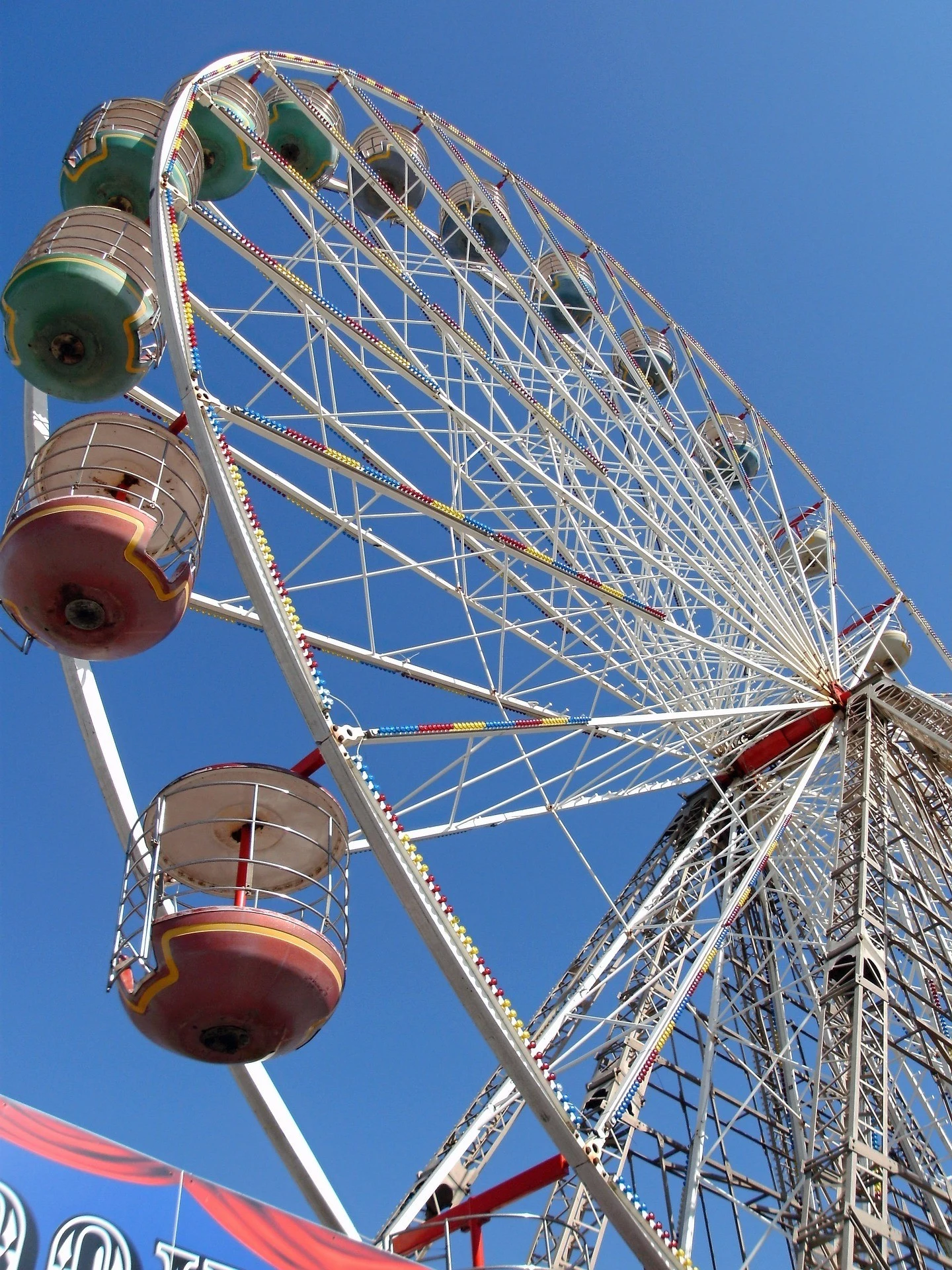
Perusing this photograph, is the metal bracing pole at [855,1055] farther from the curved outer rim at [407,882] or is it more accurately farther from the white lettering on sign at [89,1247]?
the white lettering on sign at [89,1247]

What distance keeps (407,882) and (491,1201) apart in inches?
84.6

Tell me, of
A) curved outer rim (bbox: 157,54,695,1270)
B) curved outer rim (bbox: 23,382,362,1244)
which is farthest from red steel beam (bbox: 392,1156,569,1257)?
curved outer rim (bbox: 23,382,362,1244)

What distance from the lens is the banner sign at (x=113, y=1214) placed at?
4.21 meters

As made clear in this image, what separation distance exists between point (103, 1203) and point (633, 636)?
401 inches

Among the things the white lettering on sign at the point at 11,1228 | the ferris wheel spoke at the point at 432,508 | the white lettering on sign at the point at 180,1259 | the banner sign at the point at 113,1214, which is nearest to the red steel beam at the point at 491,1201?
the banner sign at the point at 113,1214

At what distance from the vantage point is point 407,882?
669 cm

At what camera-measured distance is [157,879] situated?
→ 7.62 metres

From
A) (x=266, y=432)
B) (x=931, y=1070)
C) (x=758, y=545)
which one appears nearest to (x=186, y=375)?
(x=266, y=432)

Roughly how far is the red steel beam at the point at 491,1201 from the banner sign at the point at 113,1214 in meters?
2.09

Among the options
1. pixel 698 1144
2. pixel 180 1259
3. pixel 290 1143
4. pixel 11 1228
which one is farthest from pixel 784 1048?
pixel 11 1228

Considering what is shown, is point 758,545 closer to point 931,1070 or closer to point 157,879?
point 931,1070

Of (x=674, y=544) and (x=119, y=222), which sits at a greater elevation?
(x=119, y=222)

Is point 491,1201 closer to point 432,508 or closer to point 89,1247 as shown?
point 89,1247

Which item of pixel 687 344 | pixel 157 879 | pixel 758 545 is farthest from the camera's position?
pixel 687 344
